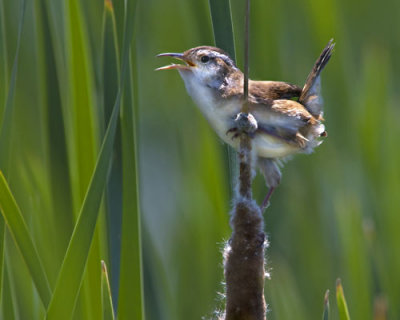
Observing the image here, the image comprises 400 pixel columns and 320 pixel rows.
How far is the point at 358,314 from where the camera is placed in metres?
1.97

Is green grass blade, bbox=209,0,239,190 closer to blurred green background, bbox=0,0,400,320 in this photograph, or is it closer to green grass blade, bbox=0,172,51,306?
blurred green background, bbox=0,0,400,320

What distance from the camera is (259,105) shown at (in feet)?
5.32

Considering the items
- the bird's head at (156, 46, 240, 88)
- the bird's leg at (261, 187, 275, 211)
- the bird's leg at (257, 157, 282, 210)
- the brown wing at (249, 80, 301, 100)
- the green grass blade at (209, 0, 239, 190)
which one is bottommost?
the bird's leg at (261, 187, 275, 211)

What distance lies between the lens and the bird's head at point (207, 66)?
162 cm

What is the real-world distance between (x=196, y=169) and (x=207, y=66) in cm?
66

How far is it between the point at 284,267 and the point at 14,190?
0.84 meters

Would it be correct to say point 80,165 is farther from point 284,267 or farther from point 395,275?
point 395,275

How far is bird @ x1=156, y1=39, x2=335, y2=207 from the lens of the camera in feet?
A: 5.00

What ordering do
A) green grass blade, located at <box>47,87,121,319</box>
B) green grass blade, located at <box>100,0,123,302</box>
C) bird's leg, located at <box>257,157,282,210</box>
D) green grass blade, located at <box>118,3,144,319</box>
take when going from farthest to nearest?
bird's leg, located at <box>257,157,282,210</box> → green grass blade, located at <box>100,0,123,302</box> → green grass blade, located at <box>118,3,144,319</box> → green grass blade, located at <box>47,87,121,319</box>

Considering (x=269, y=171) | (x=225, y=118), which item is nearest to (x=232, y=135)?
(x=225, y=118)

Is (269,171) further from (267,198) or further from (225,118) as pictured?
(225,118)

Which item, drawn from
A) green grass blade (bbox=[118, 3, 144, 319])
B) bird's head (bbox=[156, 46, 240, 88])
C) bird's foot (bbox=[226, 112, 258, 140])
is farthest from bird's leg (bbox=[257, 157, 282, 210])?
green grass blade (bbox=[118, 3, 144, 319])

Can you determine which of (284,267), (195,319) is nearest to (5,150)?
(195,319)

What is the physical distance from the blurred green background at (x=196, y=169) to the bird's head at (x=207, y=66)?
4 cm
